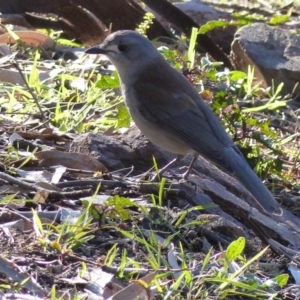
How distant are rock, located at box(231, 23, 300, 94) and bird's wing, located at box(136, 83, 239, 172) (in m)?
2.41

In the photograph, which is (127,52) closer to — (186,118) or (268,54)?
(186,118)

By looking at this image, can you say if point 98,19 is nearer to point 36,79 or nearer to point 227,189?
point 36,79

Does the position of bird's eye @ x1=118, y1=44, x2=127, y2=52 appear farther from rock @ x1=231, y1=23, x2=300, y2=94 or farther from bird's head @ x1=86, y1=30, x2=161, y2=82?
rock @ x1=231, y1=23, x2=300, y2=94

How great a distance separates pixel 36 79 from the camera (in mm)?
7176

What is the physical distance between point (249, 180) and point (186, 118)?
924 millimetres

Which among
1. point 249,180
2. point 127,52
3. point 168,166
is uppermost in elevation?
point 127,52

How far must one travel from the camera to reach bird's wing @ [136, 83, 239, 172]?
5883mm

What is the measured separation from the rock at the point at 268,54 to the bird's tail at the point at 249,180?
2909 mm

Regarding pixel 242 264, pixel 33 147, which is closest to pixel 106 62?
pixel 33 147

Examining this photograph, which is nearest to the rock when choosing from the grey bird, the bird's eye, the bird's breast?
the grey bird

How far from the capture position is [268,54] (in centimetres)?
872

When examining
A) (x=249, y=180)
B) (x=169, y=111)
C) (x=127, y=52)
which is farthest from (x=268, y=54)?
(x=249, y=180)

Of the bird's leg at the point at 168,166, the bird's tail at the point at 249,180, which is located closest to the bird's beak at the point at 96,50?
the bird's leg at the point at 168,166

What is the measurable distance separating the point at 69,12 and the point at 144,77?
2637mm
